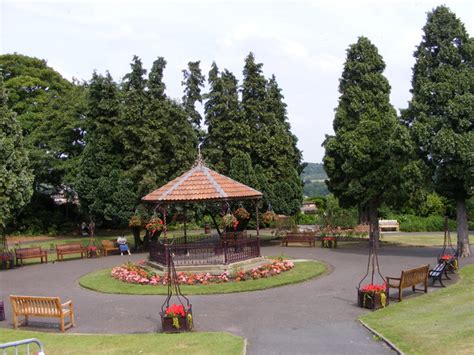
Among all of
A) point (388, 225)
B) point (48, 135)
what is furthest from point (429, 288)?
point (48, 135)

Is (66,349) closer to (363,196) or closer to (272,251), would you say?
(272,251)

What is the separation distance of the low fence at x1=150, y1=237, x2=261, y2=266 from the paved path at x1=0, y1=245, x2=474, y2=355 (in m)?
3.75

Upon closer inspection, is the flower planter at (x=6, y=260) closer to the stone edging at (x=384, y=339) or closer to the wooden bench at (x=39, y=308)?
the wooden bench at (x=39, y=308)

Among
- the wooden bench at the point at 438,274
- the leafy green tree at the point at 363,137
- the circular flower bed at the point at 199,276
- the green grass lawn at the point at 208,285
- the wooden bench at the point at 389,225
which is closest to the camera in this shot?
the wooden bench at the point at 438,274

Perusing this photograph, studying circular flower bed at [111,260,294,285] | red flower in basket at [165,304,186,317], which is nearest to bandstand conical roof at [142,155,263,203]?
circular flower bed at [111,260,294,285]

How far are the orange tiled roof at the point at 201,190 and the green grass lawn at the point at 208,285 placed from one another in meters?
4.24

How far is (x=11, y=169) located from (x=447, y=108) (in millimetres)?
22539

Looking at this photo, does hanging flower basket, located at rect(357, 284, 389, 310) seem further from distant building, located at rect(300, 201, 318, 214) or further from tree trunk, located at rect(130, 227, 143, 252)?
distant building, located at rect(300, 201, 318, 214)

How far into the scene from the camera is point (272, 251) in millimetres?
29000

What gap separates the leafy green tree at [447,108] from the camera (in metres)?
23.2

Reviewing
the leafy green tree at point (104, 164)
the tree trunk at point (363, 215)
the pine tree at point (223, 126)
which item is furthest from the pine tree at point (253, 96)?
the tree trunk at point (363, 215)

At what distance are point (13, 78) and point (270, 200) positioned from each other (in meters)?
27.4

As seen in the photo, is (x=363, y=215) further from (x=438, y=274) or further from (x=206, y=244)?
(x=438, y=274)

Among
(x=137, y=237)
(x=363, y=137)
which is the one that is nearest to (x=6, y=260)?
(x=137, y=237)
